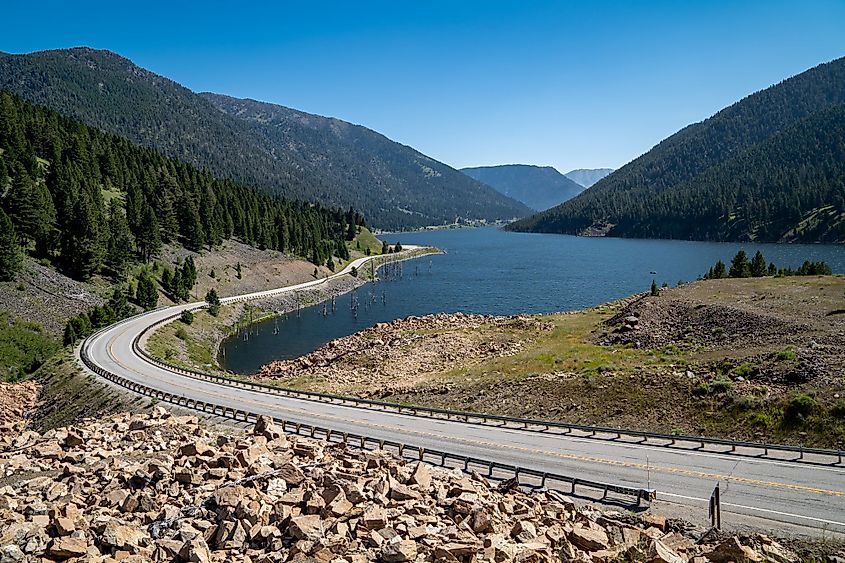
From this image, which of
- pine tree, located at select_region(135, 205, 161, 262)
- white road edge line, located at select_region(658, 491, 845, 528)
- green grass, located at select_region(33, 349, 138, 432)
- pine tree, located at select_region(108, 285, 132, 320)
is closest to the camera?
white road edge line, located at select_region(658, 491, 845, 528)

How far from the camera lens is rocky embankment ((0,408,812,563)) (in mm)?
14234

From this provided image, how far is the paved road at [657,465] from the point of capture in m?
18.5

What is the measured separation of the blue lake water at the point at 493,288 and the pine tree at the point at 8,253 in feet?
90.0

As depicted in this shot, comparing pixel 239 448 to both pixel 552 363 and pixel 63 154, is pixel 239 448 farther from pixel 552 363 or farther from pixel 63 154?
pixel 63 154

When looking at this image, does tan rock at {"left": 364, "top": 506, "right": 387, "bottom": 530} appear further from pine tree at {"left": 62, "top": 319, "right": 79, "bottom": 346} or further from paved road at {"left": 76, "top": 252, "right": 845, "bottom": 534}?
pine tree at {"left": 62, "top": 319, "right": 79, "bottom": 346}

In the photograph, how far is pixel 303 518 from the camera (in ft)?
50.2

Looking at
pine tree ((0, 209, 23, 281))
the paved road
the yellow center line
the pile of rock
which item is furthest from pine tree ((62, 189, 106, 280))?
the yellow center line

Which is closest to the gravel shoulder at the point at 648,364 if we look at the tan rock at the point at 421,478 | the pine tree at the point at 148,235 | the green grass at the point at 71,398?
the green grass at the point at 71,398

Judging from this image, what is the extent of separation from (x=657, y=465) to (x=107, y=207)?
10817 centimetres

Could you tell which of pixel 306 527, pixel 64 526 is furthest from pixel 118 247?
pixel 306 527

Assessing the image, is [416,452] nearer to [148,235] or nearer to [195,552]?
[195,552]

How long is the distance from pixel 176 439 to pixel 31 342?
46.2 m

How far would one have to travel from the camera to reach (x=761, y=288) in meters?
61.7

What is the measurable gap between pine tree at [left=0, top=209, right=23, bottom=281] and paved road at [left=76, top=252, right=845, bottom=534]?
47.4 meters
